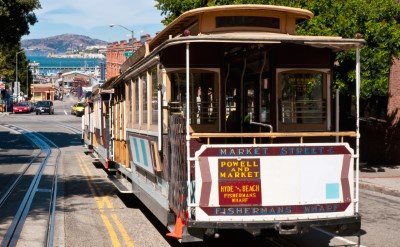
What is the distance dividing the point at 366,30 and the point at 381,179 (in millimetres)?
4221

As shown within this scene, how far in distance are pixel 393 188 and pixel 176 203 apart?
8846mm

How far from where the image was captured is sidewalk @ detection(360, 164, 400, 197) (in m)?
15.0

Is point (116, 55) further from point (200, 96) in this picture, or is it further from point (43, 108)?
point (200, 96)

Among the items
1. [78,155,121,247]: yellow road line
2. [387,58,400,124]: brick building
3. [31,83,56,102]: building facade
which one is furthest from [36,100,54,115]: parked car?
[31,83,56,102]: building facade

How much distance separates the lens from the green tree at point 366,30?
54.3 ft

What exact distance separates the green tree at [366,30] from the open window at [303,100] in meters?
7.62

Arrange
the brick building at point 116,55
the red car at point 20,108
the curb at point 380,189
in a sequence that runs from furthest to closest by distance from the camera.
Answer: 1. the brick building at point 116,55
2. the red car at point 20,108
3. the curb at point 380,189

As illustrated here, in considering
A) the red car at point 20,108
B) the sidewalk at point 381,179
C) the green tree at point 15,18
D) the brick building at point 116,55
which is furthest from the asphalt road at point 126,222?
the brick building at point 116,55

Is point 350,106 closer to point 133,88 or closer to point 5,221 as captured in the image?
point 133,88

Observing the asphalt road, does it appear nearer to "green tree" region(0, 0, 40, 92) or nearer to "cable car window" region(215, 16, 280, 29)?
"cable car window" region(215, 16, 280, 29)

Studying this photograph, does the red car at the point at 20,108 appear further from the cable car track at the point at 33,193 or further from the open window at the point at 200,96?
the open window at the point at 200,96

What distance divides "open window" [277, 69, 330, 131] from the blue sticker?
1373 mm

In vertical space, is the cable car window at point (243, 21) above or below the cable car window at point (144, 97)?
above

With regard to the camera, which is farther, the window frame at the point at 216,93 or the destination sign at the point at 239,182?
the window frame at the point at 216,93
